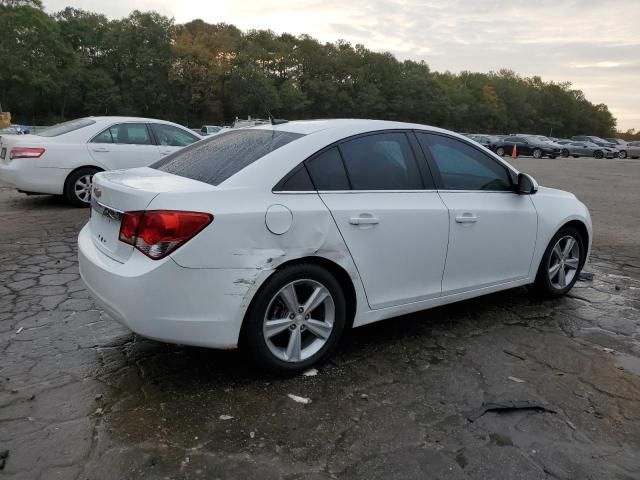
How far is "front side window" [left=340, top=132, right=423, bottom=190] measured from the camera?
136 inches

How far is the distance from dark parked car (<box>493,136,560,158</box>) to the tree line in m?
26.9

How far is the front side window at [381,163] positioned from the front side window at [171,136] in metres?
6.18

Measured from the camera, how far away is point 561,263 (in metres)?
4.83

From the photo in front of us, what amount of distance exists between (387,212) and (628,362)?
6.42 ft

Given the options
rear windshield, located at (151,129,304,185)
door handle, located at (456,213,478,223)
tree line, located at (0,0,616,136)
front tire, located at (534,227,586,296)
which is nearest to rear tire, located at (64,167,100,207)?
rear windshield, located at (151,129,304,185)

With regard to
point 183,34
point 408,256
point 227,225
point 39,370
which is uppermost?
point 183,34

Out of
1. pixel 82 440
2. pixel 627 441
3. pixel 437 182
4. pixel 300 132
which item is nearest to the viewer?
pixel 82 440

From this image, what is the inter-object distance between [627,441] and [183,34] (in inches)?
2871

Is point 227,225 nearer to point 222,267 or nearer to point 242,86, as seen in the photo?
point 222,267

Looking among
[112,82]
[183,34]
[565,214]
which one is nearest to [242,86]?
[183,34]

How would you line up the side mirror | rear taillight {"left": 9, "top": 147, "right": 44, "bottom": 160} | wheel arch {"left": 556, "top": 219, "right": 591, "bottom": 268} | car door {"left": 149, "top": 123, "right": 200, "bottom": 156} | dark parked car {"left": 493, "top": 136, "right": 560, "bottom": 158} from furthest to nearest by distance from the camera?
1. dark parked car {"left": 493, "top": 136, "right": 560, "bottom": 158}
2. car door {"left": 149, "top": 123, "right": 200, "bottom": 156}
3. rear taillight {"left": 9, "top": 147, "right": 44, "bottom": 160}
4. wheel arch {"left": 556, "top": 219, "right": 591, "bottom": 268}
5. the side mirror

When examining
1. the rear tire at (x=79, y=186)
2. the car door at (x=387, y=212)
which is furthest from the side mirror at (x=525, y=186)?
the rear tire at (x=79, y=186)

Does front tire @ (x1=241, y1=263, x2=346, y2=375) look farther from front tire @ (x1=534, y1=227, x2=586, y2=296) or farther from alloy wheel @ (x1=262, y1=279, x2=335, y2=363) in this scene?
front tire @ (x1=534, y1=227, x2=586, y2=296)

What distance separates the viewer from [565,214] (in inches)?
184
